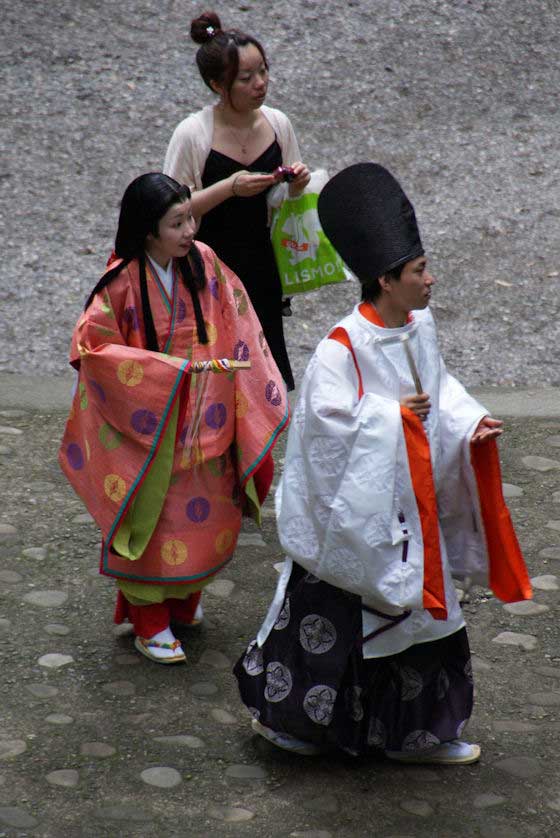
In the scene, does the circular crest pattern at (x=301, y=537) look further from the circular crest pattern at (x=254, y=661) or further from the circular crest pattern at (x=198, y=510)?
the circular crest pattern at (x=198, y=510)

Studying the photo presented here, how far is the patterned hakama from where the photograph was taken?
10.9ft

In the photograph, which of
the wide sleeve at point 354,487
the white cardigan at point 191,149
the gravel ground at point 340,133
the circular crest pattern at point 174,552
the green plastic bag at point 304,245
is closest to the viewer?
the wide sleeve at point 354,487

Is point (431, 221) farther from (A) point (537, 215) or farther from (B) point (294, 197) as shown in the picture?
(B) point (294, 197)

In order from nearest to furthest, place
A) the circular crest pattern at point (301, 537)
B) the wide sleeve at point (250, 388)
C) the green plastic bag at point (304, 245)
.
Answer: the circular crest pattern at point (301, 537)
the wide sleeve at point (250, 388)
the green plastic bag at point (304, 245)

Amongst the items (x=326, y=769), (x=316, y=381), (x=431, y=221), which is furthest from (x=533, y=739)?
(x=431, y=221)

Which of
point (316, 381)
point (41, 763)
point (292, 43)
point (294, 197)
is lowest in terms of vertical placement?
point (41, 763)

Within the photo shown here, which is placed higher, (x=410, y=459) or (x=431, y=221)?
(x=431, y=221)

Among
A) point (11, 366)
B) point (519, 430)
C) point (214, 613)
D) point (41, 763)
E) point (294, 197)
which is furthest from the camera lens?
point (11, 366)

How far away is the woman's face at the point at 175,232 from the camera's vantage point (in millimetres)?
3789

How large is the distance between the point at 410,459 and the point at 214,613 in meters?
1.43

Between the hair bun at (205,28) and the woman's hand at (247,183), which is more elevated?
the hair bun at (205,28)

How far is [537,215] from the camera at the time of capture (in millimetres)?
8461

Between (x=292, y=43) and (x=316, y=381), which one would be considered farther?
(x=292, y=43)

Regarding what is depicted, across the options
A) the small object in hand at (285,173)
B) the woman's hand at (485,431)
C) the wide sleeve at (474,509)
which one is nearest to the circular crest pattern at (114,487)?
the wide sleeve at (474,509)
